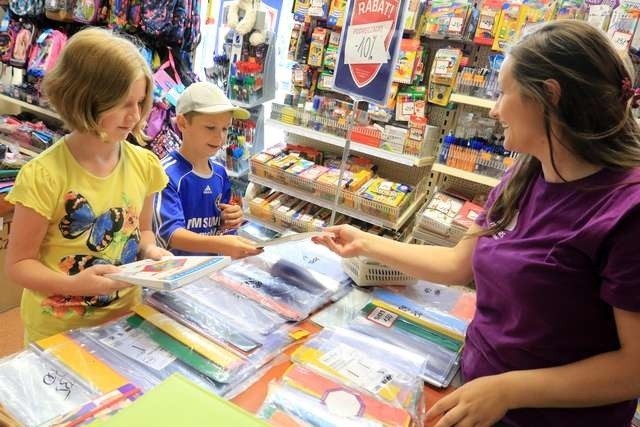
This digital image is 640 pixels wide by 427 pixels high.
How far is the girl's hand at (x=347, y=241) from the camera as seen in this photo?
1.34 meters

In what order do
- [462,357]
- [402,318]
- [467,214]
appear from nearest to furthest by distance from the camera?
1. [462,357]
2. [402,318]
3. [467,214]

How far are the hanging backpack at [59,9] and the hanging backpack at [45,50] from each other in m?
0.11

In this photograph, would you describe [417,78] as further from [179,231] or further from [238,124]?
[179,231]

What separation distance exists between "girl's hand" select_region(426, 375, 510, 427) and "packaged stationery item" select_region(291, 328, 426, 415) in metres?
0.07

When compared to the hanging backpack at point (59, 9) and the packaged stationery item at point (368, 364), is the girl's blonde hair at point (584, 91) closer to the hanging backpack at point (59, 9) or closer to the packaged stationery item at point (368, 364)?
the packaged stationery item at point (368, 364)

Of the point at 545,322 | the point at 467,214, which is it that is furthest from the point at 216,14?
the point at 545,322

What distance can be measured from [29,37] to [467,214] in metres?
3.50

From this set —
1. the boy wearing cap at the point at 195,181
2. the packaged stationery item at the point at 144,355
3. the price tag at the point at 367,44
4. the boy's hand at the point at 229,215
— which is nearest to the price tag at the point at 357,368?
the packaged stationery item at the point at 144,355

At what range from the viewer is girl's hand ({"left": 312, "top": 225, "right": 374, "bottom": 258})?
4.41 ft

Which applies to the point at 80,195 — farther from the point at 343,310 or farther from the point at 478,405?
the point at 478,405

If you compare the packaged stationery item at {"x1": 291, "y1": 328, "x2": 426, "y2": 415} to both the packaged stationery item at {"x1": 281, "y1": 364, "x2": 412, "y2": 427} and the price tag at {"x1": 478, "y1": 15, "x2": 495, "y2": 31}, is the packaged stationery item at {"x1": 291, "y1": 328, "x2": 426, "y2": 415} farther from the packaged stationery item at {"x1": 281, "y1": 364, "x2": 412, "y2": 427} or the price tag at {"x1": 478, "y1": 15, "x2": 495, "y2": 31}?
the price tag at {"x1": 478, "y1": 15, "x2": 495, "y2": 31}

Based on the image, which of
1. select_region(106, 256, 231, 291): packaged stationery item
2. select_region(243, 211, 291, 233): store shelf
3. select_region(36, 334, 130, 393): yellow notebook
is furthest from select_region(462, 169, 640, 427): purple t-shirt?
select_region(243, 211, 291, 233): store shelf

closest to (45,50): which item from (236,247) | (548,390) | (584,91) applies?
(236,247)

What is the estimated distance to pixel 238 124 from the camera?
135 inches
